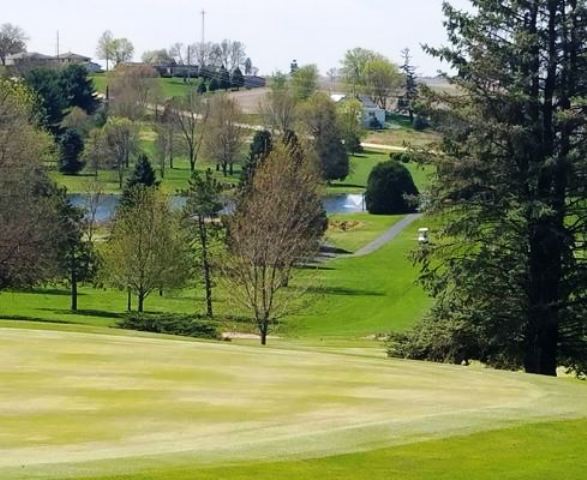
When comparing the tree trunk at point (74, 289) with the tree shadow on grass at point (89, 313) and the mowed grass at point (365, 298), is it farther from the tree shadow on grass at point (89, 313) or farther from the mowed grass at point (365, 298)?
the mowed grass at point (365, 298)

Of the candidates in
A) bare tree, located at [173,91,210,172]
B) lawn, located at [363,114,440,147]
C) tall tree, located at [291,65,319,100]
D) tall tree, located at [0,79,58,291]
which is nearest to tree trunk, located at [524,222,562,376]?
tall tree, located at [0,79,58,291]

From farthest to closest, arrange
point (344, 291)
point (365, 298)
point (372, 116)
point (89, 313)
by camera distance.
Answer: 1. point (372, 116)
2. point (344, 291)
3. point (365, 298)
4. point (89, 313)

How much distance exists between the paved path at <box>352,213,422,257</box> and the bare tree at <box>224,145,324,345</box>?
2257 cm

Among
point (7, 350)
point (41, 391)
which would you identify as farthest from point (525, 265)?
point (41, 391)

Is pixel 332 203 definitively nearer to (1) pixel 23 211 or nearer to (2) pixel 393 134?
(2) pixel 393 134

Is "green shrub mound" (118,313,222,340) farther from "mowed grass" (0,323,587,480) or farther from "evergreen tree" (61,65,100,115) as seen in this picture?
"evergreen tree" (61,65,100,115)

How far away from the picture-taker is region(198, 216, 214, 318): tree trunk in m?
60.4

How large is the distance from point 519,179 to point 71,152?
96917 mm

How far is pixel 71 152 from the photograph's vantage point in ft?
421

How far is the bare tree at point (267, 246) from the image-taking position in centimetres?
5134

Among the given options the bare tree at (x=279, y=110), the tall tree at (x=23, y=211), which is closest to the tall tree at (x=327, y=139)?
the bare tree at (x=279, y=110)

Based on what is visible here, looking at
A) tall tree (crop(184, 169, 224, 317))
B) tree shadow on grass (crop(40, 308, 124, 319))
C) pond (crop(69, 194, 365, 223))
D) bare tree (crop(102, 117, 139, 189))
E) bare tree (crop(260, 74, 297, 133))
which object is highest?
bare tree (crop(260, 74, 297, 133))

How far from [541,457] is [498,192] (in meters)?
20.8

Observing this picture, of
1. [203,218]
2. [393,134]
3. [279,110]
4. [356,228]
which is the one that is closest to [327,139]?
[279,110]
